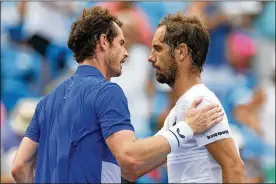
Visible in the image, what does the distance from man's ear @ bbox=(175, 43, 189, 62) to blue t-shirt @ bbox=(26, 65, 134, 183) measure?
574mm

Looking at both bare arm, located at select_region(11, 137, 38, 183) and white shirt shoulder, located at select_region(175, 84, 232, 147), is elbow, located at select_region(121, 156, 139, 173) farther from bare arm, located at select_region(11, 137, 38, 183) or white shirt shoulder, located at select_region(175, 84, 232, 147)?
bare arm, located at select_region(11, 137, 38, 183)

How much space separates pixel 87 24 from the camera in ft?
13.3

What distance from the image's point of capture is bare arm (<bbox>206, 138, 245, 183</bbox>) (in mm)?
3932

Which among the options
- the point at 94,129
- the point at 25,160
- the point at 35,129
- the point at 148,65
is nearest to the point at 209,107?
the point at 94,129

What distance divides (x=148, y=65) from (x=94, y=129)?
177 inches

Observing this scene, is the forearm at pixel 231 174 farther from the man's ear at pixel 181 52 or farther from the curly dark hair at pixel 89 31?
the curly dark hair at pixel 89 31

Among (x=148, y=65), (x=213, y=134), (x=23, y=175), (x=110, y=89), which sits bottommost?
(x=23, y=175)

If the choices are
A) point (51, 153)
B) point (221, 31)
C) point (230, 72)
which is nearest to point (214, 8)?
point (221, 31)

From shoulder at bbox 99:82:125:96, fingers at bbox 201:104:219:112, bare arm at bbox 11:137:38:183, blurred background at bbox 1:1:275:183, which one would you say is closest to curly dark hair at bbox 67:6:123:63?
shoulder at bbox 99:82:125:96

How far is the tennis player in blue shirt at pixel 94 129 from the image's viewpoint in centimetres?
369

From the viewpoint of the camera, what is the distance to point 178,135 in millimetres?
3783

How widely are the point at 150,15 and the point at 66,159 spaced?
5.11m

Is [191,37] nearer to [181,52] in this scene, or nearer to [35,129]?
[181,52]

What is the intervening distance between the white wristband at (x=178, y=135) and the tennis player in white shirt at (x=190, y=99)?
0.03ft
